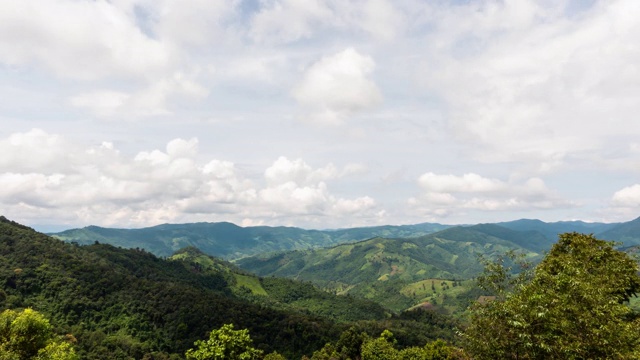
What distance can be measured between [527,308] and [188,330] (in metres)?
198

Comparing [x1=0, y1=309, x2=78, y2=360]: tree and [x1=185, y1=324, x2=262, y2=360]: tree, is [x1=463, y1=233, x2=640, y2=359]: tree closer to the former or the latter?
[x1=185, y1=324, x2=262, y2=360]: tree

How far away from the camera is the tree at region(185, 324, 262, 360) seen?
3759 centimetres

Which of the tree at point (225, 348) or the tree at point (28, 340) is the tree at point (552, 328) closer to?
the tree at point (225, 348)

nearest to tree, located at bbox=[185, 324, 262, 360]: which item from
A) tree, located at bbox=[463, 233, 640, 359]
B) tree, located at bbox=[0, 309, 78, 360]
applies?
tree, located at bbox=[0, 309, 78, 360]

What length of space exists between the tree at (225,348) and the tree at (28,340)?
21.5m

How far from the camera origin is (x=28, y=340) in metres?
48.6

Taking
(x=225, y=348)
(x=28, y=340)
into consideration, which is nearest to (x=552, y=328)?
(x=225, y=348)

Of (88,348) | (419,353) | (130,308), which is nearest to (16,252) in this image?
(130,308)

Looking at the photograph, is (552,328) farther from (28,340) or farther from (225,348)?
(28,340)

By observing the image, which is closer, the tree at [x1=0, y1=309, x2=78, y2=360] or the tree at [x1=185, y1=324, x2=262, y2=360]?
the tree at [x1=185, y1=324, x2=262, y2=360]

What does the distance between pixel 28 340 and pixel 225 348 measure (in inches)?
1286

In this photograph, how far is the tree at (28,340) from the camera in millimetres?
45156

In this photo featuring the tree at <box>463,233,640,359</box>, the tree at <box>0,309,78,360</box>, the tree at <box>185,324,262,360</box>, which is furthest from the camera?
the tree at <box>0,309,78,360</box>

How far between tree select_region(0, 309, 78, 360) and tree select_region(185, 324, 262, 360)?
70.4ft
